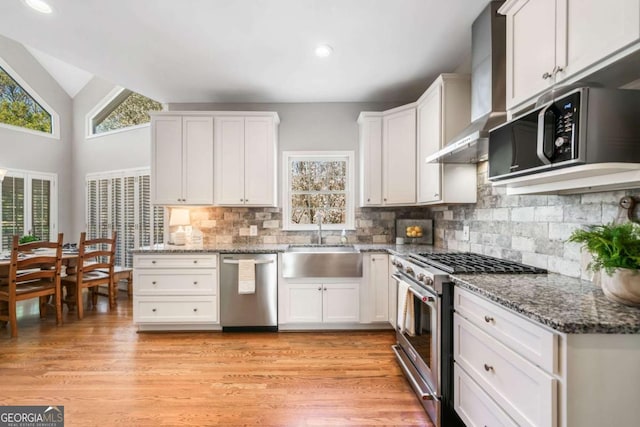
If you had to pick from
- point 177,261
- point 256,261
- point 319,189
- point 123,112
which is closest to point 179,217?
point 177,261

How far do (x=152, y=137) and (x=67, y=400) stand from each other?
2.54 meters

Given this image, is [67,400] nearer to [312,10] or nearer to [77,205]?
[312,10]

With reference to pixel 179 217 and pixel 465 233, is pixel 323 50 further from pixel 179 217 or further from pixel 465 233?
pixel 179 217

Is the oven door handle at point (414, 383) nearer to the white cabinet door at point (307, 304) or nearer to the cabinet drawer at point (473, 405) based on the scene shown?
the cabinet drawer at point (473, 405)

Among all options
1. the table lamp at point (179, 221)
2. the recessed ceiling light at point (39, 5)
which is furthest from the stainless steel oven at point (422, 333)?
the recessed ceiling light at point (39, 5)

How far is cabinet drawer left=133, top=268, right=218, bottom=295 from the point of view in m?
3.05

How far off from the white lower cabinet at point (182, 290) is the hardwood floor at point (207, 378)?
22cm

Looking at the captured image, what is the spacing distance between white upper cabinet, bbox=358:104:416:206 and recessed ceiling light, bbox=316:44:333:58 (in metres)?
0.90

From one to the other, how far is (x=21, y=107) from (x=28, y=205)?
1656 mm

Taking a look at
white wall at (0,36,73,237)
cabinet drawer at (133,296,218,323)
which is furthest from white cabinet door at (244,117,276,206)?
white wall at (0,36,73,237)

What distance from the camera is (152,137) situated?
3.34 meters

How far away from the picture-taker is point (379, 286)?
3.05m

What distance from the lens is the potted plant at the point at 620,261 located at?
1.07 m

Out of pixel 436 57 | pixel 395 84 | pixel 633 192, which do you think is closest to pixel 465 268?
pixel 633 192
